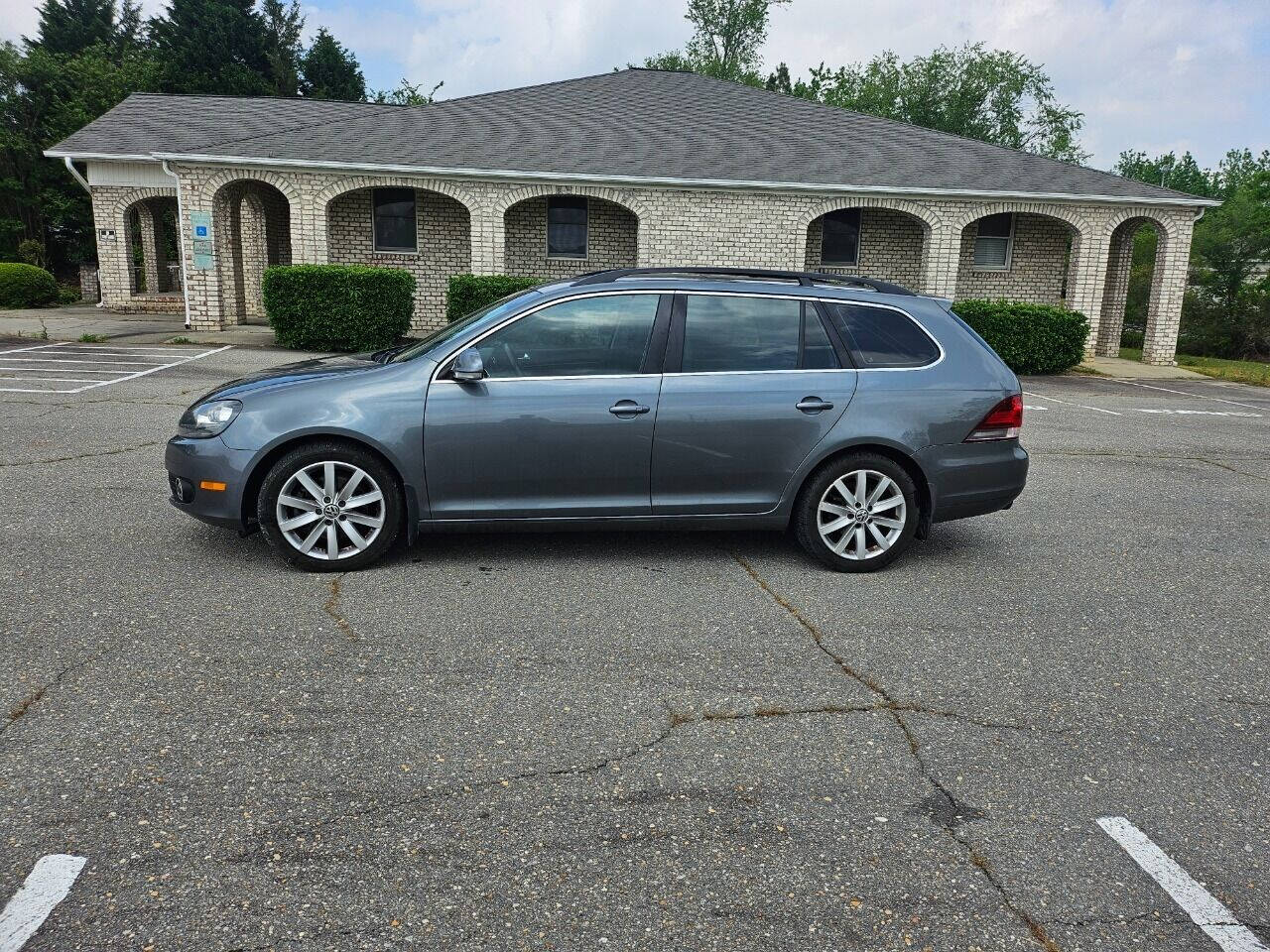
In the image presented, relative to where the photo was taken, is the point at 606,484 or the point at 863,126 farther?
the point at 863,126

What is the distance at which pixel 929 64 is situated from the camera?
54.4 m

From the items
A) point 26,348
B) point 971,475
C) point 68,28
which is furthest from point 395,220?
point 68,28

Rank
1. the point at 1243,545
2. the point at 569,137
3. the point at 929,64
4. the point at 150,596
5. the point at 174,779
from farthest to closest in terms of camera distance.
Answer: the point at 929,64 → the point at 569,137 → the point at 1243,545 → the point at 150,596 → the point at 174,779

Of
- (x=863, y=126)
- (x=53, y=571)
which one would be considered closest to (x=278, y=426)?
(x=53, y=571)

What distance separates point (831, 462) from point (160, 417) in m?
7.53

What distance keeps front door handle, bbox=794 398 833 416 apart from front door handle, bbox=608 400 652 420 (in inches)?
34.4

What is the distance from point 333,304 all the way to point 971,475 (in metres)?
13.9

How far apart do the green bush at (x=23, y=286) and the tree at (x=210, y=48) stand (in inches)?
945

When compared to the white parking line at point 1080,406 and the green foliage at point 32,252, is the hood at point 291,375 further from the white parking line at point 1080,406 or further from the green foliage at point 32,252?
the green foliage at point 32,252

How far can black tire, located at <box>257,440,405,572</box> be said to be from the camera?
5031mm

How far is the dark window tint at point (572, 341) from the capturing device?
5.23 m

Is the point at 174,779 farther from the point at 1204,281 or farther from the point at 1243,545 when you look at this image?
the point at 1204,281

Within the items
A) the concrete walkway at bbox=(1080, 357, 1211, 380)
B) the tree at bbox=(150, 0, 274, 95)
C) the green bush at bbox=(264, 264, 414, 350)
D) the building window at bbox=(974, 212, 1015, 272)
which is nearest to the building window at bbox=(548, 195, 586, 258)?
the green bush at bbox=(264, 264, 414, 350)

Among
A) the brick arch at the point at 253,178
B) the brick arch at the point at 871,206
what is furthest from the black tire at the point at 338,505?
the brick arch at the point at 871,206
